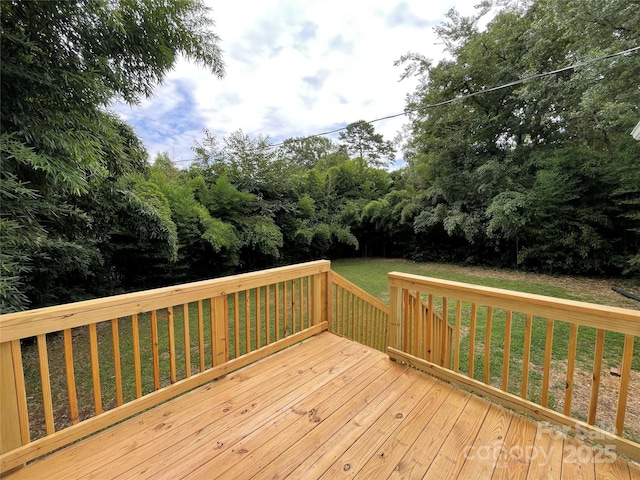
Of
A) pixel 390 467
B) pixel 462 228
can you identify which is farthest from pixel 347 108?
pixel 390 467

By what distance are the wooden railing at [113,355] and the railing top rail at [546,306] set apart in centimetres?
112

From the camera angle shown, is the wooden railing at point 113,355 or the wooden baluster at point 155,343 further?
the wooden baluster at point 155,343

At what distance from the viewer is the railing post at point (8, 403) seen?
3.72 feet

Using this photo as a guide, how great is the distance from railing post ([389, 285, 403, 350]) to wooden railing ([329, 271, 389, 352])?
767 millimetres

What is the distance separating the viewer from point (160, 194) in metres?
4.57

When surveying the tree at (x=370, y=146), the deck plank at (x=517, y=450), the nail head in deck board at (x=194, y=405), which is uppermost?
the tree at (x=370, y=146)

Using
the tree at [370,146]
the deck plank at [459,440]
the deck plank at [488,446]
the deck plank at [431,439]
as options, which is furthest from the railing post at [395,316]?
the tree at [370,146]

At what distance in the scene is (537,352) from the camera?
11.0 feet

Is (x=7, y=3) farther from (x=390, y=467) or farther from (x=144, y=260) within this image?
(x=144, y=260)

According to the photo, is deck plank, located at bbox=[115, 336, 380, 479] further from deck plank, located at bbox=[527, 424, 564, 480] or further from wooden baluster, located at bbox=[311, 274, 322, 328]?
deck plank, located at bbox=[527, 424, 564, 480]

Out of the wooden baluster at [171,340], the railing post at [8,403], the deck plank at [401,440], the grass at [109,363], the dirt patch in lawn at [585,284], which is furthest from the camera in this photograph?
the dirt patch in lawn at [585,284]

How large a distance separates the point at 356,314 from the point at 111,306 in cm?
263

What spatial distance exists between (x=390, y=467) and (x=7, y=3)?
3.26m

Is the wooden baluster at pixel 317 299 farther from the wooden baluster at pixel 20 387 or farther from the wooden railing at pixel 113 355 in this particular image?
the wooden baluster at pixel 20 387
